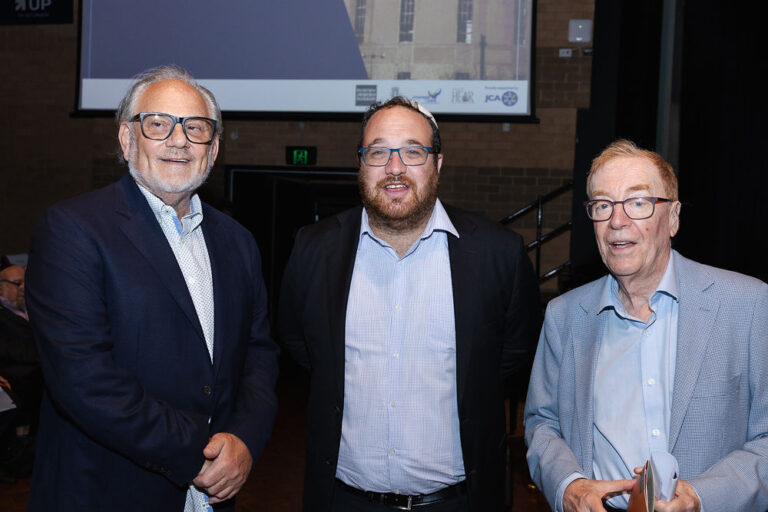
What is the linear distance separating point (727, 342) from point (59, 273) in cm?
151

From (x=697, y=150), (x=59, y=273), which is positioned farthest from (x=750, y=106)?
(x=59, y=273)

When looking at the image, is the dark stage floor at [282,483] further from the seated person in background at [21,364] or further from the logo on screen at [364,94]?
the logo on screen at [364,94]

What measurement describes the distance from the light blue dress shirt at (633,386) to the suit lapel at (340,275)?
0.71 metres

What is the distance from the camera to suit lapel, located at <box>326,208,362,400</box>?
187 cm

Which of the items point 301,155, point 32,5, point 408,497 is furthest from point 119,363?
point 32,5

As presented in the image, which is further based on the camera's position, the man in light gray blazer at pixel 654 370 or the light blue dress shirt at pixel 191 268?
the light blue dress shirt at pixel 191 268

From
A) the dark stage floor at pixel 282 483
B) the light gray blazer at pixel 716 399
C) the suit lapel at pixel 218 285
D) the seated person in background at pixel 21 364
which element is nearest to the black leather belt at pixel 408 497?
the light gray blazer at pixel 716 399

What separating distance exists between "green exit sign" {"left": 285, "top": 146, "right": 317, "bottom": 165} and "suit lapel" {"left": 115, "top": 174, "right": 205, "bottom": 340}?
5483 millimetres

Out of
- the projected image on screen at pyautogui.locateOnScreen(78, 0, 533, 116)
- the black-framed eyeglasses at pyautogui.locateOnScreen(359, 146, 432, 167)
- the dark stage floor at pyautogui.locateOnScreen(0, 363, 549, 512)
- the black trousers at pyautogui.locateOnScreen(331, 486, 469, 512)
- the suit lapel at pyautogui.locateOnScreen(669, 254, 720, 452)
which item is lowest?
the dark stage floor at pyautogui.locateOnScreen(0, 363, 549, 512)

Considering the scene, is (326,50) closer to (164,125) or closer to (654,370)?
(164,125)

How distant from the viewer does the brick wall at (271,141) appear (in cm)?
664

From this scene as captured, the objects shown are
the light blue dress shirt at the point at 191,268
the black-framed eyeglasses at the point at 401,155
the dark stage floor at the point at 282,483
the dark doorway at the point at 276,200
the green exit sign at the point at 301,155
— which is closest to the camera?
the light blue dress shirt at the point at 191,268

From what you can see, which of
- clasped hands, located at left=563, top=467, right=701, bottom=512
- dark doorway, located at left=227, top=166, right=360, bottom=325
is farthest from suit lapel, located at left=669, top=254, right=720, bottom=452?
dark doorway, located at left=227, top=166, right=360, bottom=325

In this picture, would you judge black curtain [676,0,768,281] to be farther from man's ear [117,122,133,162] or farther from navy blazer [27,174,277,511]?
man's ear [117,122,133,162]
